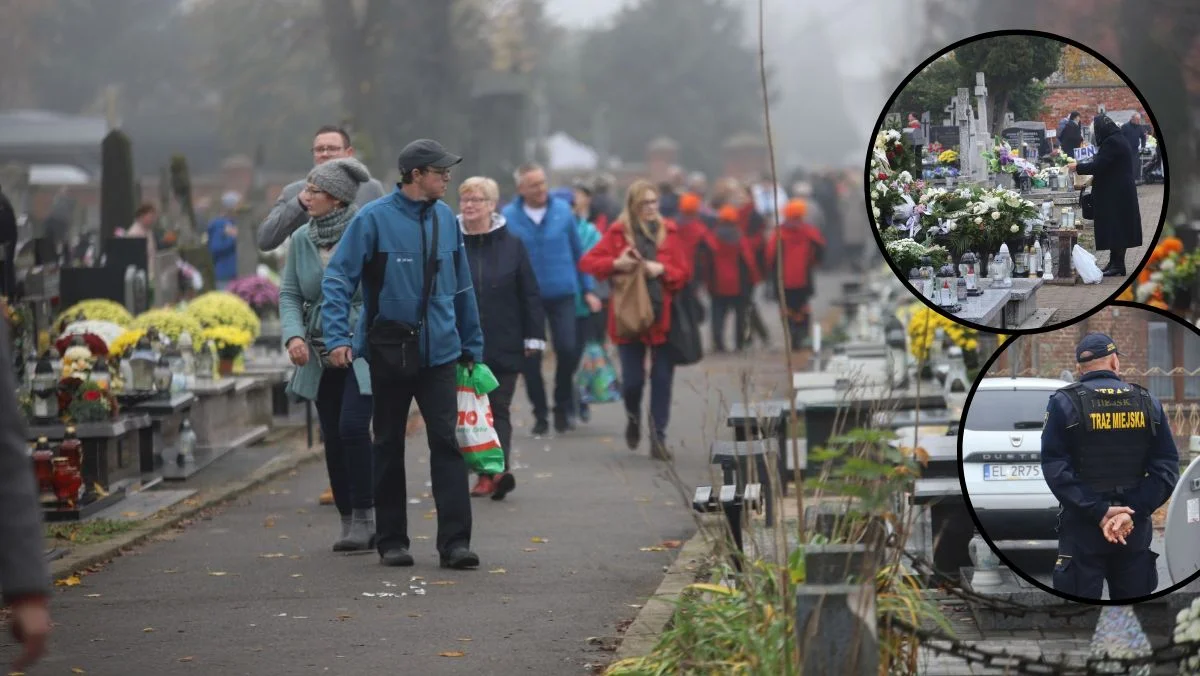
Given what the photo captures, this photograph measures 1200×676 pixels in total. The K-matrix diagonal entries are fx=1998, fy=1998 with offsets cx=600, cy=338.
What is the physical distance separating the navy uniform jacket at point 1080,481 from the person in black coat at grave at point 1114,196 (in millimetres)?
764

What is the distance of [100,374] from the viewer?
11383 mm

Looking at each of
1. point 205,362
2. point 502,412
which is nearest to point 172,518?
point 502,412

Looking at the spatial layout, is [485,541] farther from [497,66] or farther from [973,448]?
[497,66]

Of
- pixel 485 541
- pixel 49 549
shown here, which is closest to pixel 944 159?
pixel 485 541

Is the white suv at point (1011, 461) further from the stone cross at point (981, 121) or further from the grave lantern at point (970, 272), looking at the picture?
the stone cross at point (981, 121)

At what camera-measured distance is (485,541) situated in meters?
9.79

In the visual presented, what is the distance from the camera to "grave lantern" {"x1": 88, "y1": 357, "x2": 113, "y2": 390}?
11.3 m

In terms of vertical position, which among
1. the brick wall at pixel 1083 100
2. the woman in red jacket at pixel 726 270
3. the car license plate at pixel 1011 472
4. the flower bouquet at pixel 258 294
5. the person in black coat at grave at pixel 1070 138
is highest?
the woman in red jacket at pixel 726 270

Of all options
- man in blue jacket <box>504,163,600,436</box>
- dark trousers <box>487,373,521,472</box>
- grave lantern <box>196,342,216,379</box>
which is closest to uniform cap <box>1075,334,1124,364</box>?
dark trousers <box>487,373,521,472</box>

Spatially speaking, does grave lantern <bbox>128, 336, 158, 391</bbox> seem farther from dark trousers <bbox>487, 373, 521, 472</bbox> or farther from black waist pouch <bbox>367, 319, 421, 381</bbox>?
black waist pouch <bbox>367, 319, 421, 381</bbox>

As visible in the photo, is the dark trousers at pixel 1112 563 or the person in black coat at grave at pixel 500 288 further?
the person in black coat at grave at pixel 500 288

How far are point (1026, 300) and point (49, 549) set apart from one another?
17.6ft

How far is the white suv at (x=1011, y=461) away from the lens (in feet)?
21.0

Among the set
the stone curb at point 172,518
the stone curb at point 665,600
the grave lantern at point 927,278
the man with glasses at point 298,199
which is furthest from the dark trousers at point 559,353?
the grave lantern at point 927,278
